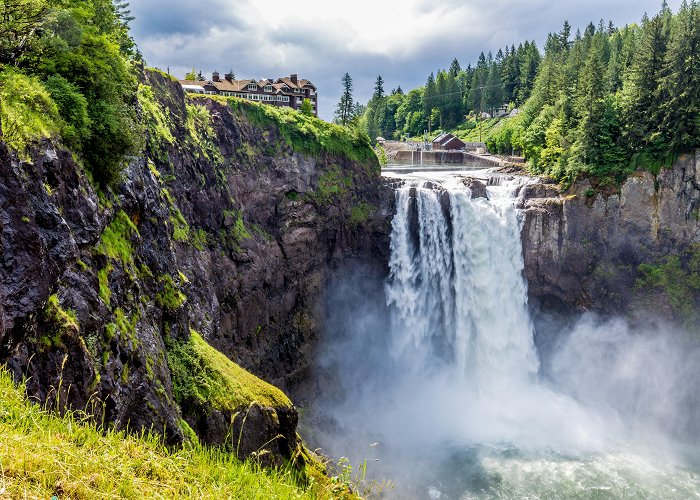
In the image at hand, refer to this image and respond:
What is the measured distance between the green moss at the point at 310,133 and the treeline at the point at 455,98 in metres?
55.3

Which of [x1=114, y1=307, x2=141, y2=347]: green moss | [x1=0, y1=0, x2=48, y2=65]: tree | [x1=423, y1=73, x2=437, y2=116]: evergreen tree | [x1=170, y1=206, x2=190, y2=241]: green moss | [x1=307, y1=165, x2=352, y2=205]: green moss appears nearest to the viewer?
[x1=114, y1=307, x2=141, y2=347]: green moss

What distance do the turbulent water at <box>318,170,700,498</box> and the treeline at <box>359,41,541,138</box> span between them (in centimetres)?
6068

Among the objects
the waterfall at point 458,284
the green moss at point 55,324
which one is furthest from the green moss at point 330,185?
the green moss at point 55,324

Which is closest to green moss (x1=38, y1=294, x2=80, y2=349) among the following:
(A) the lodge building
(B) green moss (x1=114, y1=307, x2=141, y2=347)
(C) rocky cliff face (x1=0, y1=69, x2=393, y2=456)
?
(C) rocky cliff face (x1=0, y1=69, x2=393, y2=456)

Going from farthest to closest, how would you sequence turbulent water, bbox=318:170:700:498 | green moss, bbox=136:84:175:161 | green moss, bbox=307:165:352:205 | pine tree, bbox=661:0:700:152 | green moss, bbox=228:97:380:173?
green moss, bbox=307:165:352:205
pine tree, bbox=661:0:700:152
green moss, bbox=228:97:380:173
turbulent water, bbox=318:170:700:498
green moss, bbox=136:84:175:161

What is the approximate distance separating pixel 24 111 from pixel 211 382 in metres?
8.67

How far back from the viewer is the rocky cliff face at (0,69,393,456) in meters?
8.77

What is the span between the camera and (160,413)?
463 inches

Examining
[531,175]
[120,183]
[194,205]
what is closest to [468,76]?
[531,175]

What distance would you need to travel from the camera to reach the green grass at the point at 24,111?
9656 mm

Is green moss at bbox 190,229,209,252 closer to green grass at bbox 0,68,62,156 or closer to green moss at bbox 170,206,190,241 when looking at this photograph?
green moss at bbox 170,206,190,241

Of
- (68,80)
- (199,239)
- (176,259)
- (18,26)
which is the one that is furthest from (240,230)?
(18,26)

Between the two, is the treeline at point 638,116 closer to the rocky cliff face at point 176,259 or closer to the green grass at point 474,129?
the rocky cliff face at point 176,259

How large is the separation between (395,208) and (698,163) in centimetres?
2389
